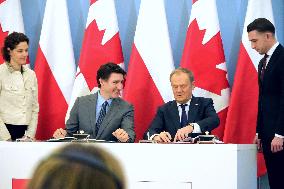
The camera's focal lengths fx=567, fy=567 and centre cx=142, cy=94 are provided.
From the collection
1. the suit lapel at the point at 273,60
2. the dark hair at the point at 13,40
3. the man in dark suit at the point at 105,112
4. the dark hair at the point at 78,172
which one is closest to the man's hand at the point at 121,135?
the man in dark suit at the point at 105,112

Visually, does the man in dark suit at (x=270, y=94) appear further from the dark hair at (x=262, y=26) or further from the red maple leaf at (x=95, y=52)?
the red maple leaf at (x=95, y=52)

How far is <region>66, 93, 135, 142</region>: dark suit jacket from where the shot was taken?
12.2 feet

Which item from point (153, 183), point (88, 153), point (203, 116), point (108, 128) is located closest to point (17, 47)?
point (108, 128)

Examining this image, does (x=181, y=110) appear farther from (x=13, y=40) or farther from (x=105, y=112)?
(x=13, y=40)

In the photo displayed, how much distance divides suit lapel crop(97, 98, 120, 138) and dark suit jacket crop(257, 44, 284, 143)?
0.96 metres

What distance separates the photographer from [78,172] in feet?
1.94

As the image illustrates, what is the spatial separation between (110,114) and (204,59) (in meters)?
0.97

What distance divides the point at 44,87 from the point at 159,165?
207 cm

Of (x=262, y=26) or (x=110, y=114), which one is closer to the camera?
(x=262, y=26)

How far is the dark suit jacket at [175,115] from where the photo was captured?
12.0 ft

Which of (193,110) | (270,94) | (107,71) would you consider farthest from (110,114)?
(270,94)

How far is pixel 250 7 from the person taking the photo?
425 centimetres

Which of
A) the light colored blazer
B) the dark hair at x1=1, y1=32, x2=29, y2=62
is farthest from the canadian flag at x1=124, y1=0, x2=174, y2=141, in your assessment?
the dark hair at x1=1, y1=32, x2=29, y2=62

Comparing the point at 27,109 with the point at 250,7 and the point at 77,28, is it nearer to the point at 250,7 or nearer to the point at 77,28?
the point at 77,28
